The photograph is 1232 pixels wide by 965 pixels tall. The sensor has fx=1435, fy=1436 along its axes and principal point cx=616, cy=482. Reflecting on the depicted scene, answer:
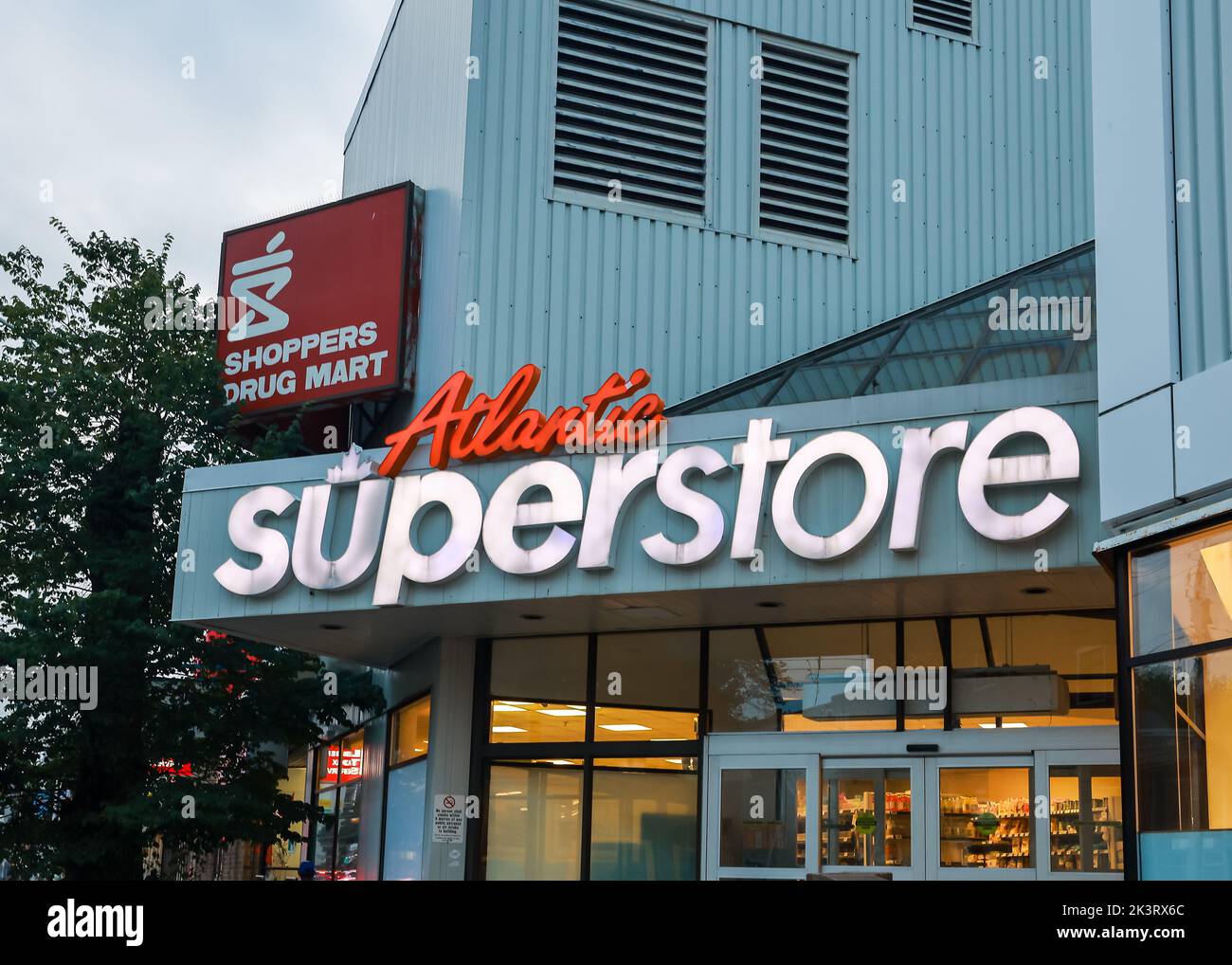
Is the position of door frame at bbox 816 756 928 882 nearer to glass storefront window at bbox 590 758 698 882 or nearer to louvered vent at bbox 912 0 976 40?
glass storefront window at bbox 590 758 698 882

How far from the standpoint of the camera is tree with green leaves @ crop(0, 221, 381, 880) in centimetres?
1703

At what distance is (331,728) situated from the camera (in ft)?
75.0

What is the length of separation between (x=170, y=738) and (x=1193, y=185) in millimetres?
13089

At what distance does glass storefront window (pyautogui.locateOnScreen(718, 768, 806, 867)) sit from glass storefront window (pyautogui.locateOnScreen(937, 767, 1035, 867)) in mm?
1462

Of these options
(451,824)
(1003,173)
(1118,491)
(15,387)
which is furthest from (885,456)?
(15,387)

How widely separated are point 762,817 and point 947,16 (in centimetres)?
1207

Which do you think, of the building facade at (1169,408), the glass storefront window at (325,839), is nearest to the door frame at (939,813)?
the building facade at (1169,408)

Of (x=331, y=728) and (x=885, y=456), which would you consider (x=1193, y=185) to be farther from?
(x=331, y=728)

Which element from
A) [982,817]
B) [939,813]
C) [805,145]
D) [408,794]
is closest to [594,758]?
[408,794]

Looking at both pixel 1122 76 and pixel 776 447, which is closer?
pixel 1122 76

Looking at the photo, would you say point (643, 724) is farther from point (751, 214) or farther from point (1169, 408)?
point (1169, 408)

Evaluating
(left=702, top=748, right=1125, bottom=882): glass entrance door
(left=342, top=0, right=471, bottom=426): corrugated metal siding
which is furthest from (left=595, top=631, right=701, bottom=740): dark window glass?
(left=342, top=0, right=471, bottom=426): corrugated metal siding

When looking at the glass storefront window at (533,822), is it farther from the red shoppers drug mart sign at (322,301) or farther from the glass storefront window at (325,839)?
the glass storefront window at (325,839)

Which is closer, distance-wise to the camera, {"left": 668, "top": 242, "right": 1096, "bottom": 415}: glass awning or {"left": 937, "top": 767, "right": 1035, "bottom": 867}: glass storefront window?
{"left": 937, "top": 767, "right": 1035, "bottom": 867}: glass storefront window
